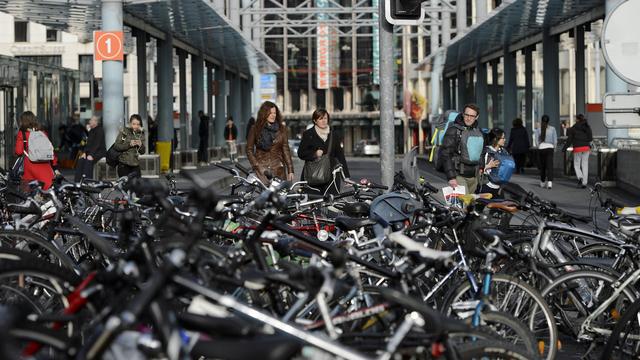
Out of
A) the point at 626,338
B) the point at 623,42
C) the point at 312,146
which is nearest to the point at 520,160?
the point at 312,146

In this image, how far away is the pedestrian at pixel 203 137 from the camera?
120ft

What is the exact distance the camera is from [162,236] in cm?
563

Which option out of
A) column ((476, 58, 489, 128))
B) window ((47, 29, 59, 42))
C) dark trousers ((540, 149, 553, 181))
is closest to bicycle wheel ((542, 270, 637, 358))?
dark trousers ((540, 149, 553, 181))

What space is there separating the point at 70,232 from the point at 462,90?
46.0 m

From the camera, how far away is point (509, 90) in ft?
130

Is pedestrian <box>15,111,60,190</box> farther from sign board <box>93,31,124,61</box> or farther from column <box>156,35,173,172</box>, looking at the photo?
column <box>156,35,173,172</box>

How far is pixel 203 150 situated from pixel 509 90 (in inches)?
404

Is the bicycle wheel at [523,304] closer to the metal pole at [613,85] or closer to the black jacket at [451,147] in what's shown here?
the black jacket at [451,147]

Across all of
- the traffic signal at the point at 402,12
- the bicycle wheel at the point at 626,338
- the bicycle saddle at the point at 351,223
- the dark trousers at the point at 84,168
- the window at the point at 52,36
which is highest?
the window at the point at 52,36

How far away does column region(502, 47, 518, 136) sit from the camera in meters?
38.0

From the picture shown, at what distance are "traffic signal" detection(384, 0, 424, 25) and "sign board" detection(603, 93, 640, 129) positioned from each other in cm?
195

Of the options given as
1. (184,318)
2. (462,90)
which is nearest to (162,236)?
(184,318)

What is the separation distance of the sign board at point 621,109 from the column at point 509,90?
29339mm

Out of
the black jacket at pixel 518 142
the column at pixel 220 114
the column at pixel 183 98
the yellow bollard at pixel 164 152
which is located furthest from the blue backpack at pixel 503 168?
the column at pixel 220 114
